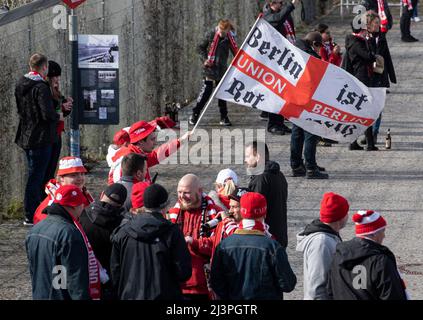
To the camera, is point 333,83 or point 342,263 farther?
point 333,83

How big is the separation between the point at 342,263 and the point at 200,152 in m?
9.28

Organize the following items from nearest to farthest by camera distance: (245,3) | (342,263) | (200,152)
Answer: (342,263) < (200,152) < (245,3)

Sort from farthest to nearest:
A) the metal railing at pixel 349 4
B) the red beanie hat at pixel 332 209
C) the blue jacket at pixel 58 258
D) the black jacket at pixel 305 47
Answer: the metal railing at pixel 349 4 < the black jacket at pixel 305 47 < the red beanie hat at pixel 332 209 < the blue jacket at pixel 58 258

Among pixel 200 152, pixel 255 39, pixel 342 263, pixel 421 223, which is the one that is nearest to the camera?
pixel 342 263

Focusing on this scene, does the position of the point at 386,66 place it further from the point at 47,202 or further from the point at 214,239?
the point at 214,239

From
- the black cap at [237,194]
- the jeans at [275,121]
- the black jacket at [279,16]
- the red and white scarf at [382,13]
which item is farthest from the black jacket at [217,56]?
the black cap at [237,194]

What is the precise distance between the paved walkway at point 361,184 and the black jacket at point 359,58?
1191 millimetres

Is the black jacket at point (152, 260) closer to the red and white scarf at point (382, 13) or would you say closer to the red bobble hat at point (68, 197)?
the red bobble hat at point (68, 197)

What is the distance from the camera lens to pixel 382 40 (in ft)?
58.7

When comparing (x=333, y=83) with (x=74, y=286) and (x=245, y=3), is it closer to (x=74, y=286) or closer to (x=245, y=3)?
(x=74, y=286)

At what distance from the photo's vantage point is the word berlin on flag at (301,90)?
42.2ft
